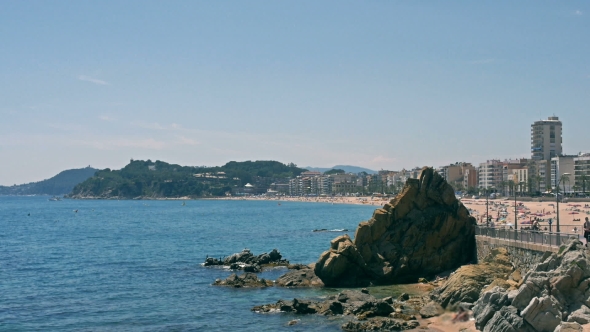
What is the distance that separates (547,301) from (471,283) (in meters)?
7.21

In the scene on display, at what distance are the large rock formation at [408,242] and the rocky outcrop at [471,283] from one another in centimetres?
641

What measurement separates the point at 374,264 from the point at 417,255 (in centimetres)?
276

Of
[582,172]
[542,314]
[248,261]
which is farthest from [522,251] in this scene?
[582,172]

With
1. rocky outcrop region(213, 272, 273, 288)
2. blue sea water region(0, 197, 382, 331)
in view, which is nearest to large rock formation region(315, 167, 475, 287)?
blue sea water region(0, 197, 382, 331)

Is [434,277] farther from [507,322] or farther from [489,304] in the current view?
[507,322]

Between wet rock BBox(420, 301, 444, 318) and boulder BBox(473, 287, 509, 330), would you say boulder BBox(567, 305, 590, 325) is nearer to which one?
boulder BBox(473, 287, 509, 330)

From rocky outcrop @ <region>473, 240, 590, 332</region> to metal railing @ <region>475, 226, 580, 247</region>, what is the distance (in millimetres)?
2939

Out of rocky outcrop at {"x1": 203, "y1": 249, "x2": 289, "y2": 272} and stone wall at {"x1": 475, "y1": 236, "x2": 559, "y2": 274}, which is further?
rocky outcrop at {"x1": 203, "y1": 249, "x2": 289, "y2": 272}

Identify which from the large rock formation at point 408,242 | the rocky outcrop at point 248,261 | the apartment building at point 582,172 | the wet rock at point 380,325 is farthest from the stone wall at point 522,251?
the apartment building at point 582,172

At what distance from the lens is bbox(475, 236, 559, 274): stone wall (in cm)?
3053

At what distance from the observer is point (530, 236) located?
32.7m

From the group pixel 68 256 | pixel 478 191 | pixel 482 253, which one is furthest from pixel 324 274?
pixel 478 191

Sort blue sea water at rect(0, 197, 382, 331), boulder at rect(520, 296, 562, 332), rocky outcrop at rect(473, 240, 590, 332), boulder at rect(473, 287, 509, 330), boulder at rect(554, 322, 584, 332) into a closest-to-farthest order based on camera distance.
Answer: boulder at rect(554, 322, 584, 332) < boulder at rect(520, 296, 562, 332) < rocky outcrop at rect(473, 240, 590, 332) < boulder at rect(473, 287, 509, 330) < blue sea water at rect(0, 197, 382, 331)

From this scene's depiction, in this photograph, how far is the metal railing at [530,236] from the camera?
29.8m
